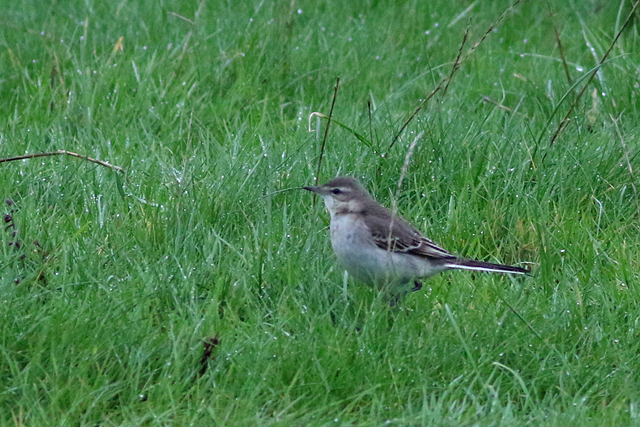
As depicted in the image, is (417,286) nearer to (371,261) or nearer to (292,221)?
(371,261)

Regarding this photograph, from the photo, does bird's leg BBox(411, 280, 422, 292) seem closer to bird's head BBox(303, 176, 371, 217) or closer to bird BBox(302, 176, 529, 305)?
bird BBox(302, 176, 529, 305)

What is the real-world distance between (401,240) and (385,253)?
134 millimetres

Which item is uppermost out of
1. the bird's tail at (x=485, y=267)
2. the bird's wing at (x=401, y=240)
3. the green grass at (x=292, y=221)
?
the bird's tail at (x=485, y=267)

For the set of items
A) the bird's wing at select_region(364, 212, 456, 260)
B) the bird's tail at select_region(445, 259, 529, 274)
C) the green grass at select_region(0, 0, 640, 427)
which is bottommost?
the green grass at select_region(0, 0, 640, 427)

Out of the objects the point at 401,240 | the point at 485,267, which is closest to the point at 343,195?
the point at 401,240

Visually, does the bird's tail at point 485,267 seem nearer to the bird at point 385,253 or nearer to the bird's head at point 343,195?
the bird at point 385,253

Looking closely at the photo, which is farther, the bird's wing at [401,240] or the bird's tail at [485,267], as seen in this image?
the bird's wing at [401,240]

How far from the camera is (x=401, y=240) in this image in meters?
4.84

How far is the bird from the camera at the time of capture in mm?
4656

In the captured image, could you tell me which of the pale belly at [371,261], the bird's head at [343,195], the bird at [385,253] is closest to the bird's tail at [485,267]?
the bird at [385,253]

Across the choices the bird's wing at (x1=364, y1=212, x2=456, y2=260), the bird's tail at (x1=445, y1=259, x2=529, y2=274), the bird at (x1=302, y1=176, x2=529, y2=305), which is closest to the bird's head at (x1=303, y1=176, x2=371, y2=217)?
the bird at (x1=302, y1=176, x2=529, y2=305)

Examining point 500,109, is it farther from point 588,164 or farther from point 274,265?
point 274,265

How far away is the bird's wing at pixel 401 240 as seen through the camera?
188 inches

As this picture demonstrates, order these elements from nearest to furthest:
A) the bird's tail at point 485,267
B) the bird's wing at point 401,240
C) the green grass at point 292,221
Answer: the green grass at point 292,221, the bird's tail at point 485,267, the bird's wing at point 401,240
